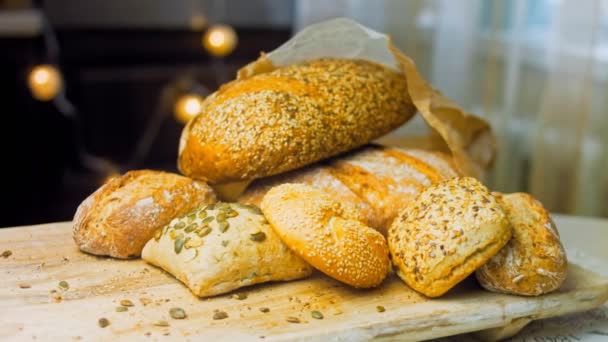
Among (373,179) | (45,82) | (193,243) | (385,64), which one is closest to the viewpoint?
(193,243)

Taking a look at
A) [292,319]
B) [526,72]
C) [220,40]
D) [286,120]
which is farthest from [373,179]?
[220,40]

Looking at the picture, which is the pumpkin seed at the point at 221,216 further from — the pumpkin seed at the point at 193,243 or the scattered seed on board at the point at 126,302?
the scattered seed on board at the point at 126,302

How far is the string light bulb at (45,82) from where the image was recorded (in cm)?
284

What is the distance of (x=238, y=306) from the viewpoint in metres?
0.99

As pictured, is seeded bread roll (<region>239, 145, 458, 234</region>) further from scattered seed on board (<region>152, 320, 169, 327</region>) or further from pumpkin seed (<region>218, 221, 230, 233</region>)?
scattered seed on board (<region>152, 320, 169, 327</region>)

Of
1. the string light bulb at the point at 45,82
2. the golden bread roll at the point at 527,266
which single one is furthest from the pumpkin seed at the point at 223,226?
the string light bulb at the point at 45,82

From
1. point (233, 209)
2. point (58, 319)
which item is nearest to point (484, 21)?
point (233, 209)

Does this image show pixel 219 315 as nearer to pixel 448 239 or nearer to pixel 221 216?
pixel 221 216

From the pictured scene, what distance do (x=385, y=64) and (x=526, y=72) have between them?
727mm

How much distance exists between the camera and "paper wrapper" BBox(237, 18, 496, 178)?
1402 mm

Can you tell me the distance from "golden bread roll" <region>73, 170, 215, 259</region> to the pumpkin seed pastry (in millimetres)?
51

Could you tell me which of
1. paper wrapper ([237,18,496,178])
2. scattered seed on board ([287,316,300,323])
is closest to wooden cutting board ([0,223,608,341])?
scattered seed on board ([287,316,300,323])

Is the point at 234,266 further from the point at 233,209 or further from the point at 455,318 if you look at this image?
the point at 455,318

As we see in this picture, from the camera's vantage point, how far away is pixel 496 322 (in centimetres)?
100
